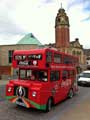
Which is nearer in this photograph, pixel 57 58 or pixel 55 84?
pixel 55 84

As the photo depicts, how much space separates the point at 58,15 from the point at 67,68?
4983 cm

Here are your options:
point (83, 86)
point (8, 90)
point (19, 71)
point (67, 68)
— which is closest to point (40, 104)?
point (8, 90)

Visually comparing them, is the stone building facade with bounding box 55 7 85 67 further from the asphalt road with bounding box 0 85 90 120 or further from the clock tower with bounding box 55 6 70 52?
the asphalt road with bounding box 0 85 90 120

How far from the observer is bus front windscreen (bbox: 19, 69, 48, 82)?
12.3 metres

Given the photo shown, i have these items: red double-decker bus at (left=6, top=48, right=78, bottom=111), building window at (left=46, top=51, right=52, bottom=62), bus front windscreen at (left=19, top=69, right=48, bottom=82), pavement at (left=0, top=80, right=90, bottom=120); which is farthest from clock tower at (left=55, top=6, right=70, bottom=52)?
building window at (left=46, top=51, right=52, bottom=62)

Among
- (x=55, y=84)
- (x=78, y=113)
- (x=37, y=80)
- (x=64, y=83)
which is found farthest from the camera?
(x=64, y=83)

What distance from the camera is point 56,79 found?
13.3 meters

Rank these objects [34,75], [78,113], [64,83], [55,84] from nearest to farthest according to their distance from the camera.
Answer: [78,113] → [34,75] → [55,84] → [64,83]

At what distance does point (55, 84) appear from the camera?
42.6 ft

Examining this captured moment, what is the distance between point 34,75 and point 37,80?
36 cm

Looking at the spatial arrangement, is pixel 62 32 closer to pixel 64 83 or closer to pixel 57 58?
pixel 64 83

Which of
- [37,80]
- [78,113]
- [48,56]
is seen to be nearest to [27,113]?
[37,80]

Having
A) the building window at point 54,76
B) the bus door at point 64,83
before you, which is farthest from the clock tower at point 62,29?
the building window at point 54,76

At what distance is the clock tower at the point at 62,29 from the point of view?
209 feet
